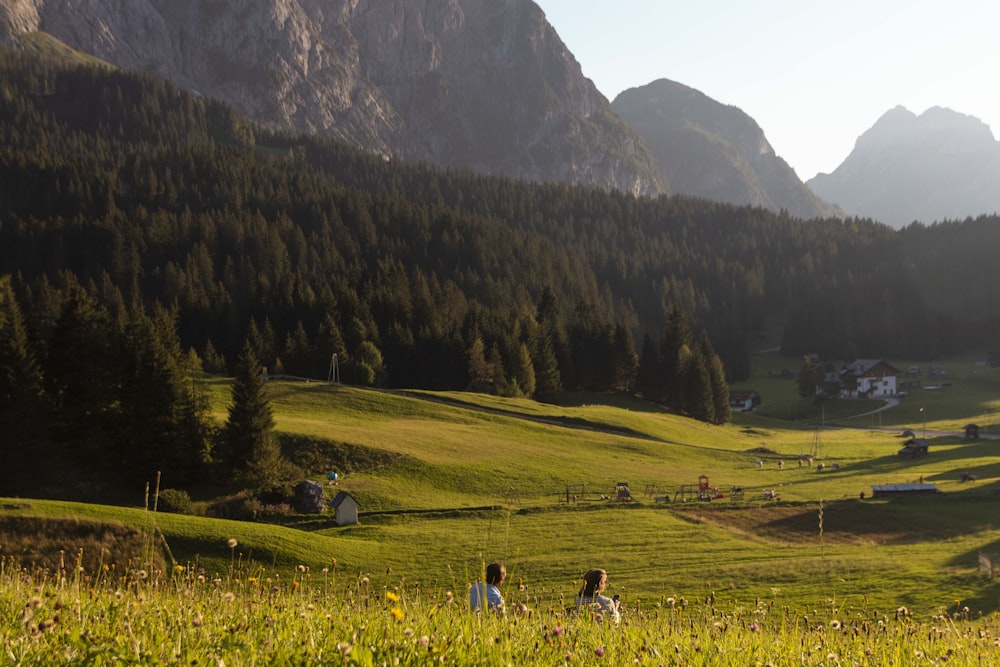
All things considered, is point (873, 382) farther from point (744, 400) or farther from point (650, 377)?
point (650, 377)

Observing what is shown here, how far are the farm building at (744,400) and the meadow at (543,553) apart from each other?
37.0 m

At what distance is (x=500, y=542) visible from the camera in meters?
44.1

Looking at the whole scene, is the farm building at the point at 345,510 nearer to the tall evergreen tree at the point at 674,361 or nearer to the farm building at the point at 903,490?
the farm building at the point at 903,490

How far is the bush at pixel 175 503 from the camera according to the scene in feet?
164

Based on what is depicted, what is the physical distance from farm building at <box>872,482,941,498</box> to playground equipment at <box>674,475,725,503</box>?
42.1 feet

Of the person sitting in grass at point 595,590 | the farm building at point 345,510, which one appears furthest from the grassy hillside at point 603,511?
the person sitting in grass at point 595,590

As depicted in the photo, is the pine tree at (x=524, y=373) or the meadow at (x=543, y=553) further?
the pine tree at (x=524, y=373)

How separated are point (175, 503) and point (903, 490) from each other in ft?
185

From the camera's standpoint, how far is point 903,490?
58.9 metres

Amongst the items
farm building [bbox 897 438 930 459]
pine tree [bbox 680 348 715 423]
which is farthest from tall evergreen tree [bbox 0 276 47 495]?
pine tree [bbox 680 348 715 423]

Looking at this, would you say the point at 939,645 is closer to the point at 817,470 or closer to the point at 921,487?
the point at 921,487

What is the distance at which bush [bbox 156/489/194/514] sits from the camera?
50.0m

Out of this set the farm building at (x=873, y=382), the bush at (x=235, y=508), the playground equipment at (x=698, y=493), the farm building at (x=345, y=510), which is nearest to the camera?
the farm building at (x=345, y=510)

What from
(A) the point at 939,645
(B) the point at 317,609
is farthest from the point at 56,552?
(A) the point at 939,645
